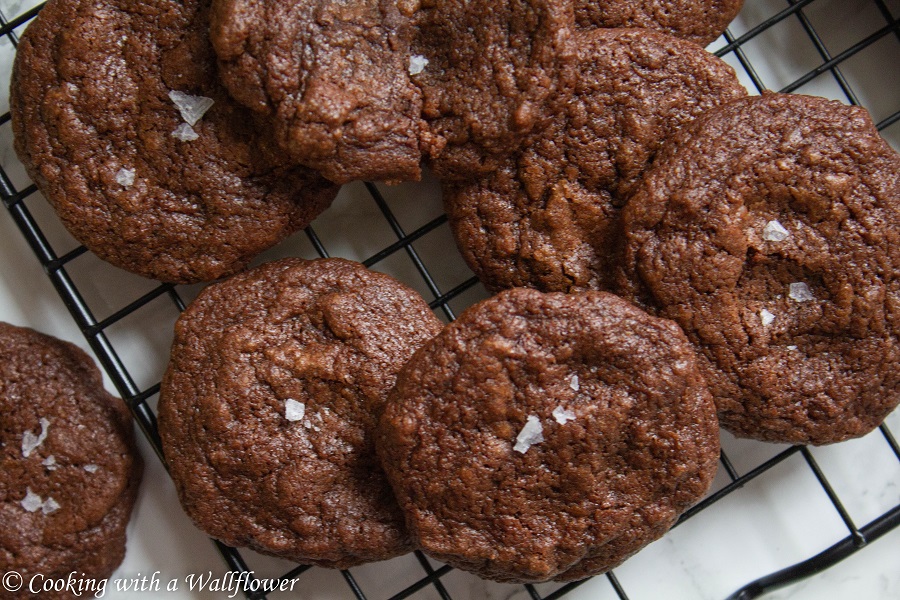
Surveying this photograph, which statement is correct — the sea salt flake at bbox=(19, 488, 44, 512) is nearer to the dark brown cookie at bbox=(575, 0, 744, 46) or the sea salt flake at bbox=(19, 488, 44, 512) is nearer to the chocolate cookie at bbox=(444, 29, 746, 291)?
the chocolate cookie at bbox=(444, 29, 746, 291)

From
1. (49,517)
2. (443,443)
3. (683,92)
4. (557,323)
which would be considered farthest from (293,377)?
(683,92)

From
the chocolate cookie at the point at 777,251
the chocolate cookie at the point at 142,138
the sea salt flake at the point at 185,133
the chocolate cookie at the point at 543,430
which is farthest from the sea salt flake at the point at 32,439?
the chocolate cookie at the point at 777,251

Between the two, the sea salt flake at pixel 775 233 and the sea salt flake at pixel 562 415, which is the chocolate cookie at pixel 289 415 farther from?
the sea salt flake at pixel 775 233

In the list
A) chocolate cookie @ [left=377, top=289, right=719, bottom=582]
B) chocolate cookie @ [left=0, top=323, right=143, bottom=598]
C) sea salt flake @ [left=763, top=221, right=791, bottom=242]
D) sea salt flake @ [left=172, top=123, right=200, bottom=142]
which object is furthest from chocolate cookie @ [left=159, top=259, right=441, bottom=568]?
sea salt flake @ [left=763, top=221, right=791, bottom=242]

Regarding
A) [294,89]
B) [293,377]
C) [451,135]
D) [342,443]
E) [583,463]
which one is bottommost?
[583,463]

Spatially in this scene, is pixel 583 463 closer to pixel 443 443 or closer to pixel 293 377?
pixel 443 443

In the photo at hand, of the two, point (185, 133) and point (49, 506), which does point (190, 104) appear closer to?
point (185, 133)
